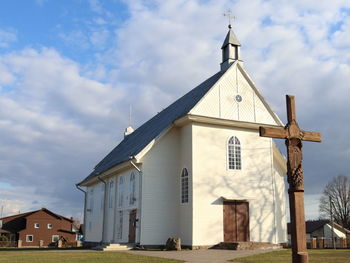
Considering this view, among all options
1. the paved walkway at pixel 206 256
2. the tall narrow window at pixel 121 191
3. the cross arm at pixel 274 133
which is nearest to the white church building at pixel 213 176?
the tall narrow window at pixel 121 191

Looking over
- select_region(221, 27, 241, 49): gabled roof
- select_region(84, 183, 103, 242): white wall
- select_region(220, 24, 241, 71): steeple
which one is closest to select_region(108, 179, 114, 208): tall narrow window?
select_region(84, 183, 103, 242): white wall

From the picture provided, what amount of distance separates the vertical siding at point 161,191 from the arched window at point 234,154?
118 inches

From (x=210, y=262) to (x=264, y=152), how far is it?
11521mm

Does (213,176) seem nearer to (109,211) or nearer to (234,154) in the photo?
(234,154)

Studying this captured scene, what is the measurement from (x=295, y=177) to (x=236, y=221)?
43.1 feet

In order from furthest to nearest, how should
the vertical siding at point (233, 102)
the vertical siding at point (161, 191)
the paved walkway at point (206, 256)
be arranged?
the vertical siding at point (233, 102)
the vertical siding at point (161, 191)
the paved walkway at point (206, 256)

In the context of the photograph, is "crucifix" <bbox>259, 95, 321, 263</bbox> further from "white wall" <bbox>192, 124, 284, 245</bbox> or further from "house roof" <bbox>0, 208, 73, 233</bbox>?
"house roof" <bbox>0, 208, 73, 233</bbox>

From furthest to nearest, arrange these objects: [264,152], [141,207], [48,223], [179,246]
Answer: [48,223]
[264,152]
[141,207]
[179,246]

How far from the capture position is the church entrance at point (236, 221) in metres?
22.4

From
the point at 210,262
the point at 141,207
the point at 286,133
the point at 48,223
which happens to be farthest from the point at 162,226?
the point at 48,223

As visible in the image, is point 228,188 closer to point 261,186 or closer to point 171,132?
point 261,186

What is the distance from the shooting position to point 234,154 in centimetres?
2355

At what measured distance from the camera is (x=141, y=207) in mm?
22734

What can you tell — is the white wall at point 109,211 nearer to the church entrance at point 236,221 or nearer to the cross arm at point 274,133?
the church entrance at point 236,221
